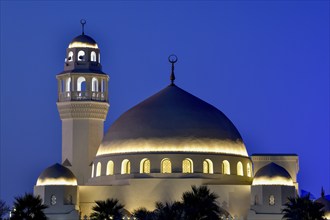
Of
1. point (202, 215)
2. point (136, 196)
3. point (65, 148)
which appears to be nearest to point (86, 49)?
point (65, 148)

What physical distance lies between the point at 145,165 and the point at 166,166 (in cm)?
143

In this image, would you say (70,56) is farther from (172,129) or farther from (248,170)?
(248,170)

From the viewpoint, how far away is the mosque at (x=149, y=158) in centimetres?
8700

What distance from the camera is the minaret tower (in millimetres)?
94188

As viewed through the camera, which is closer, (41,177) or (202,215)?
(202,215)

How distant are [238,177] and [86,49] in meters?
15.3

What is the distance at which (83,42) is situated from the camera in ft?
318

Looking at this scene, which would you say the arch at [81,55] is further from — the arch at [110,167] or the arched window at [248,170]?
the arched window at [248,170]

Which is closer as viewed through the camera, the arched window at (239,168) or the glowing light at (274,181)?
the glowing light at (274,181)

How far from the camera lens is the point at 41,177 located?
88000 millimetres

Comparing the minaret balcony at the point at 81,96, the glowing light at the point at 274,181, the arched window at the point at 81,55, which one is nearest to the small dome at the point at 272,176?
the glowing light at the point at 274,181

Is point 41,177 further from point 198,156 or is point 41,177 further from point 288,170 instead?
point 288,170

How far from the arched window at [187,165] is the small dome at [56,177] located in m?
7.42

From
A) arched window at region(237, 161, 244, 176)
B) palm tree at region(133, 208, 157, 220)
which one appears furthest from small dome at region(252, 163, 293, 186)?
palm tree at region(133, 208, 157, 220)
